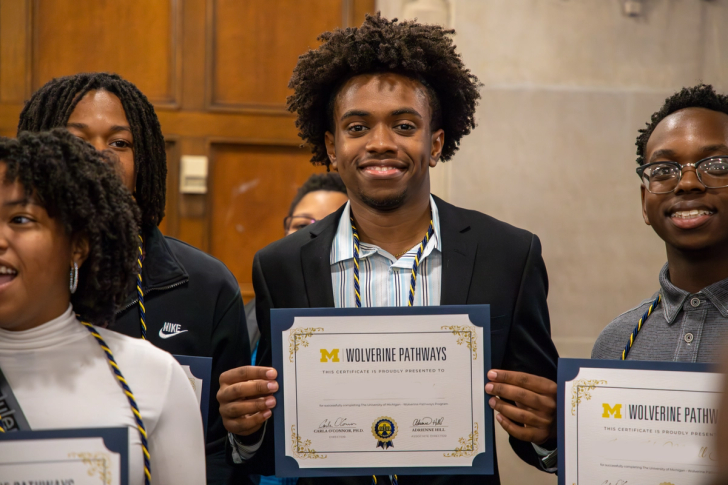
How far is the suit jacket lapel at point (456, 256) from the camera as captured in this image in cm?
197

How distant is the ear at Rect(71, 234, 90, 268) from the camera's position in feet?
4.88

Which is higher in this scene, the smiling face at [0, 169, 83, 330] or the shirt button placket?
the smiling face at [0, 169, 83, 330]

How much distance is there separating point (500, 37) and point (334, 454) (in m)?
2.80

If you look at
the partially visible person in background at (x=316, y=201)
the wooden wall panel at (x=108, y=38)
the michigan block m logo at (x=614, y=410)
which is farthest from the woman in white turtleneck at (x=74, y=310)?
the wooden wall panel at (x=108, y=38)

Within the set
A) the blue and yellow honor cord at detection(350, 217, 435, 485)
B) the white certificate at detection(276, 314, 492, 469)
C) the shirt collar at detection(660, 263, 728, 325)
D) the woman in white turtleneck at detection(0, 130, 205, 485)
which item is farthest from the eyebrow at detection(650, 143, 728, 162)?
the woman in white turtleneck at detection(0, 130, 205, 485)

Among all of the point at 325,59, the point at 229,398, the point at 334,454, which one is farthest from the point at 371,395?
the point at 325,59

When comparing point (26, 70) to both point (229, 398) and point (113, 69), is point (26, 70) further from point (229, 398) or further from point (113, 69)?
point (229, 398)

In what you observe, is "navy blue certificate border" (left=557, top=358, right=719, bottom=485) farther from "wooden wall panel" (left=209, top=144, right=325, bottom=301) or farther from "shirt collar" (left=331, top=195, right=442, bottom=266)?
"wooden wall panel" (left=209, top=144, right=325, bottom=301)

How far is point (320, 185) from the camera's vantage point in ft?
12.4

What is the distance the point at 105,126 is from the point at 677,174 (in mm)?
1677

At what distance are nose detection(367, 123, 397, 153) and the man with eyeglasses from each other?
2.44 ft

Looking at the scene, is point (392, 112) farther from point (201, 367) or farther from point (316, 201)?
point (316, 201)

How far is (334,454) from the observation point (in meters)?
1.80
